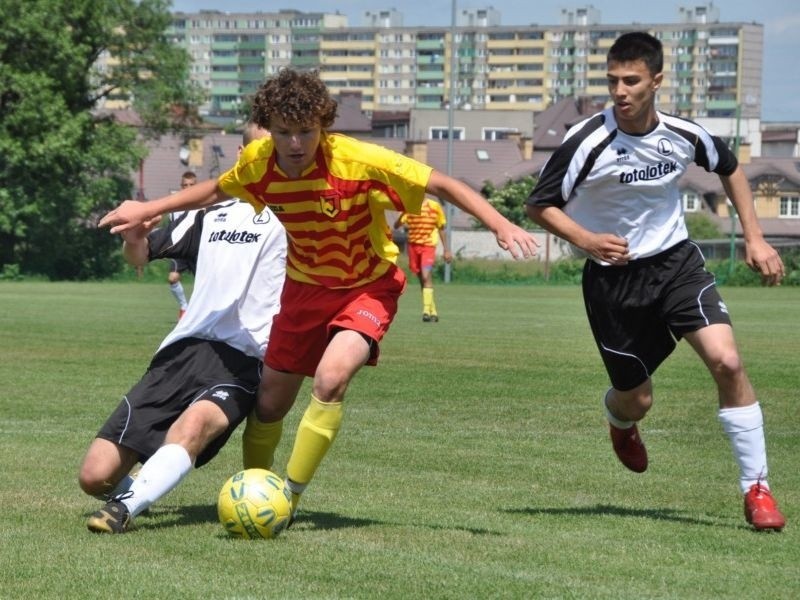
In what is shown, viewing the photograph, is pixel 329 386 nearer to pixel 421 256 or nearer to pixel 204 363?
pixel 204 363

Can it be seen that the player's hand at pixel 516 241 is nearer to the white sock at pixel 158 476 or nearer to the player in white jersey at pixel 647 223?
the player in white jersey at pixel 647 223

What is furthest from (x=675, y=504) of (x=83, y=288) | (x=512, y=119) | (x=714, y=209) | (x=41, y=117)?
(x=512, y=119)

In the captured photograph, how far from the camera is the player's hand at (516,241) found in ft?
20.6

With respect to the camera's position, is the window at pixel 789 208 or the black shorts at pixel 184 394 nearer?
the black shorts at pixel 184 394

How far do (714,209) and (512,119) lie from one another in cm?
3236

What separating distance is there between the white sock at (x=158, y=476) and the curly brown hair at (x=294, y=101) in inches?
61.7

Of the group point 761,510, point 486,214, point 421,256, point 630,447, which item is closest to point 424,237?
point 421,256

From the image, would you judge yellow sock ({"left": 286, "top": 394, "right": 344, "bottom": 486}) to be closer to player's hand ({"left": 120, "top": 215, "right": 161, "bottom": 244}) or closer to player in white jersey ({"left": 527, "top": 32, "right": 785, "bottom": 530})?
player's hand ({"left": 120, "top": 215, "right": 161, "bottom": 244})

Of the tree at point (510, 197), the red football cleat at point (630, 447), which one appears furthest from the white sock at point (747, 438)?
the tree at point (510, 197)

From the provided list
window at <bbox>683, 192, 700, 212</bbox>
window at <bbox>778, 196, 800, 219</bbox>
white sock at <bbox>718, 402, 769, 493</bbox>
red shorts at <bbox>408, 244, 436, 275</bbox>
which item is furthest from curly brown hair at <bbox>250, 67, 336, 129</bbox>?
window at <bbox>778, 196, 800, 219</bbox>

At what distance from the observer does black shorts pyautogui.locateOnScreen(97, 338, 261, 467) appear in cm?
720

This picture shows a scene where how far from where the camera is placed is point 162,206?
6945 mm

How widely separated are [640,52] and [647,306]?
1.25 metres

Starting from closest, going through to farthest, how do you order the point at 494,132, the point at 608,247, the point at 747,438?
the point at 608,247 < the point at 747,438 < the point at 494,132
